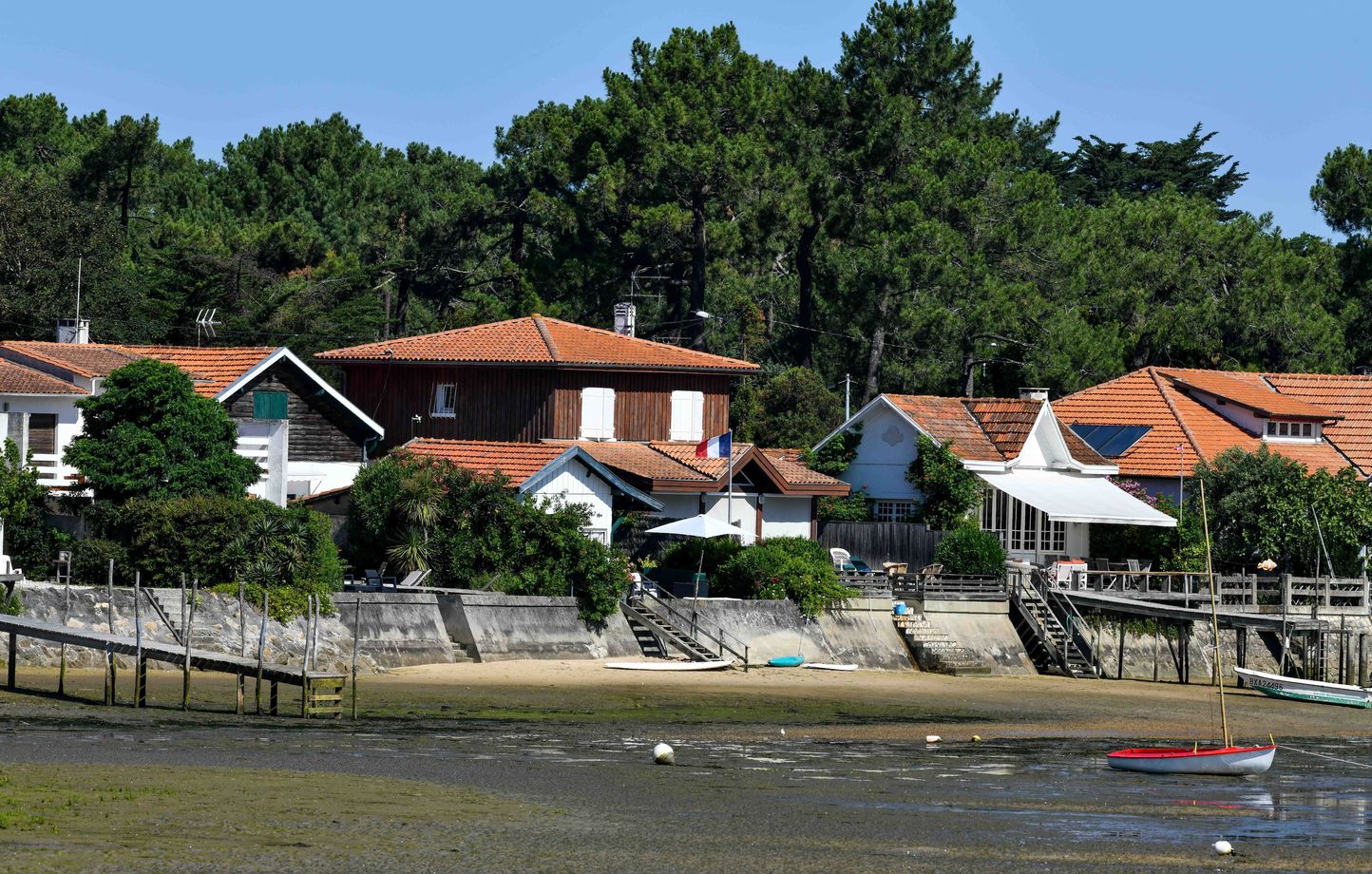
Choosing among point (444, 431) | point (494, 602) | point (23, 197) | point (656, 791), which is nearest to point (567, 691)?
point (494, 602)

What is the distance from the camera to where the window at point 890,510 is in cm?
5822

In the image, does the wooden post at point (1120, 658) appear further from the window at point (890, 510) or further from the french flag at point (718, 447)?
the french flag at point (718, 447)

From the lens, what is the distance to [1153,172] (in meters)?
112

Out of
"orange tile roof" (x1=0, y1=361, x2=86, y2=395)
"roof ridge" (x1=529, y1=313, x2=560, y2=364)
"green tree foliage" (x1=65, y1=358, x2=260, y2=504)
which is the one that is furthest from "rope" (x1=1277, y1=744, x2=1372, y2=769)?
"orange tile roof" (x1=0, y1=361, x2=86, y2=395)

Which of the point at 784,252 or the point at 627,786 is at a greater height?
the point at 784,252

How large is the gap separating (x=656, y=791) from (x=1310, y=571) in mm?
34533

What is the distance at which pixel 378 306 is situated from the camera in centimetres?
8300

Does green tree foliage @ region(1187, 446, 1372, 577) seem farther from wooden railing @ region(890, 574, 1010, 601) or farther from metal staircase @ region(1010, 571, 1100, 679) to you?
wooden railing @ region(890, 574, 1010, 601)

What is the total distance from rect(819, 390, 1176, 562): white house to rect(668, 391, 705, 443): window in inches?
156

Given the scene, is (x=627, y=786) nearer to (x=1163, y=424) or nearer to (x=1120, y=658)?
(x=1120, y=658)

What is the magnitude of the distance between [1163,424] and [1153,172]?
2000 inches

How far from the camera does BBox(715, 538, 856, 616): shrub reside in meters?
48.0

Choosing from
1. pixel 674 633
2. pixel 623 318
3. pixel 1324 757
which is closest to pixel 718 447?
pixel 674 633

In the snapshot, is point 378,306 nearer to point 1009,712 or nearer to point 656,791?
point 1009,712
